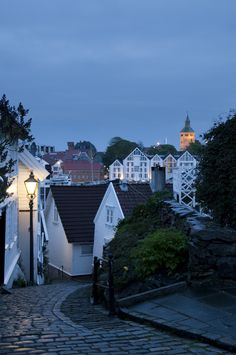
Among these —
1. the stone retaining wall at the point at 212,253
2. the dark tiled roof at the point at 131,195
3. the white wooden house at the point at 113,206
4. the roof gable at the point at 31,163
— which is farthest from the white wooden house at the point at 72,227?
the stone retaining wall at the point at 212,253

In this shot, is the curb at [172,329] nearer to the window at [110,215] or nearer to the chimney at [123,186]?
the window at [110,215]

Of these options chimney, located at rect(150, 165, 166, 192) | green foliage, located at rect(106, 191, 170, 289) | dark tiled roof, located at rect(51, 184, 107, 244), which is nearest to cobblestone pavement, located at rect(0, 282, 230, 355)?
green foliage, located at rect(106, 191, 170, 289)

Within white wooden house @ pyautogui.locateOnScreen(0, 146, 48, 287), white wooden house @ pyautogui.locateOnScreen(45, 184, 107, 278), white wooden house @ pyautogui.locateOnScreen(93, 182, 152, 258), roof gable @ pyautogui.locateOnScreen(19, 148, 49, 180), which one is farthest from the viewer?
white wooden house @ pyautogui.locateOnScreen(45, 184, 107, 278)

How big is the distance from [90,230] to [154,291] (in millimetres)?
22620

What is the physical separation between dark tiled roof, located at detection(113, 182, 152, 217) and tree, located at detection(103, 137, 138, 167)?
118m

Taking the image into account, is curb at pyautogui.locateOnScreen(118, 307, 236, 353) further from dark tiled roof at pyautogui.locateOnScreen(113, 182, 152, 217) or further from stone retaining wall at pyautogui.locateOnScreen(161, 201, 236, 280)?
dark tiled roof at pyautogui.locateOnScreen(113, 182, 152, 217)

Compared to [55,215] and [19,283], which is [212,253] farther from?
[55,215]

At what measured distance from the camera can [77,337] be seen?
20.2 ft

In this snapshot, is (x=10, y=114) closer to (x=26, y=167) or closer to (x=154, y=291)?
(x=154, y=291)

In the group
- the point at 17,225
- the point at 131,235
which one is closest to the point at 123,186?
the point at 17,225

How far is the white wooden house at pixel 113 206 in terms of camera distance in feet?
91.0

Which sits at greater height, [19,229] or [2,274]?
[19,229]

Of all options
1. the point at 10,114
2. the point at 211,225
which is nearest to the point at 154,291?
the point at 211,225

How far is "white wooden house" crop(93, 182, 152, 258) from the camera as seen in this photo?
27.8 metres
